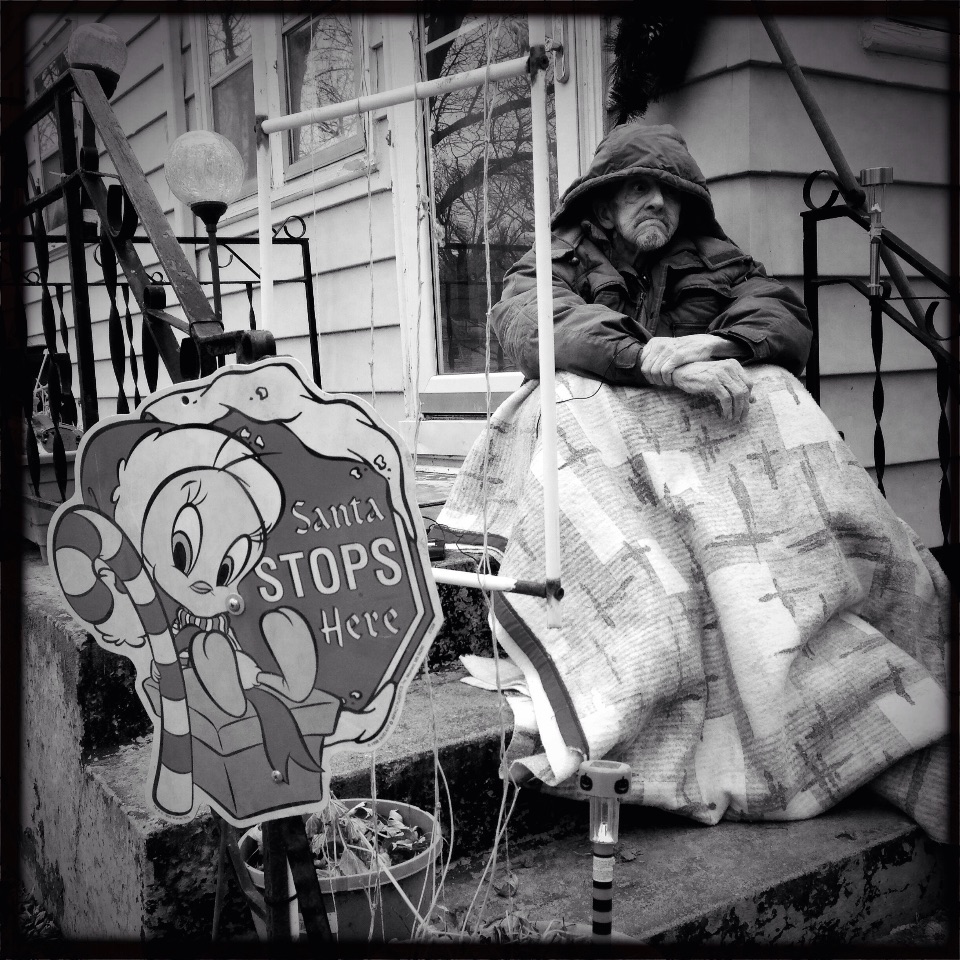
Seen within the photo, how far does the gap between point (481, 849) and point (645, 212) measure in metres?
1.52

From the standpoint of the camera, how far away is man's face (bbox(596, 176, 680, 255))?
214 centimetres

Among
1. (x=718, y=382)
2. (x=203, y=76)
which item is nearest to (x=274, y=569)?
(x=718, y=382)

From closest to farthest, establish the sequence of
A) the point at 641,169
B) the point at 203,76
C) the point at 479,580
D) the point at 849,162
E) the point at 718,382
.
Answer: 1. the point at 479,580
2. the point at 718,382
3. the point at 641,169
4. the point at 849,162
5. the point at 203,76

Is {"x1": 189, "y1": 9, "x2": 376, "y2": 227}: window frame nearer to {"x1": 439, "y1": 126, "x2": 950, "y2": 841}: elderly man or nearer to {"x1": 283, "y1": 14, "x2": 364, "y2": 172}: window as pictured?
{"x1": 283, "y1": 14, "x2": 364, "y2": 172}: window

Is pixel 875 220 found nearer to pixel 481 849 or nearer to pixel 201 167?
pixel 481 849

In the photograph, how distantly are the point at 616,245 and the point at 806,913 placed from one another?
1.57 m

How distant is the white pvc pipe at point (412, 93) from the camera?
1.16 m

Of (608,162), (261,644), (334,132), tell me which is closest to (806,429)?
(608,162)

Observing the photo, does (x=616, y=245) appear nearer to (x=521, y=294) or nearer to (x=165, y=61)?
(x=521, y=294)

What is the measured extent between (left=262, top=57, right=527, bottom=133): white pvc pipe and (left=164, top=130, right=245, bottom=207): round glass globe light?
8.31 feet

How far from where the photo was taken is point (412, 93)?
123 centimetres

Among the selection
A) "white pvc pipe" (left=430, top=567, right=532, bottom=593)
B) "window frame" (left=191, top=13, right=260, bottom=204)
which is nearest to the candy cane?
"white pvc pipe" (left=430, top=567, right=532, bottom=593)

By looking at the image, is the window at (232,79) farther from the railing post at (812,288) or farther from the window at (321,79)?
the railing post at (812,288)

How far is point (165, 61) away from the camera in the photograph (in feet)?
17.6
